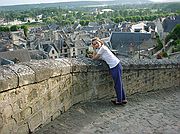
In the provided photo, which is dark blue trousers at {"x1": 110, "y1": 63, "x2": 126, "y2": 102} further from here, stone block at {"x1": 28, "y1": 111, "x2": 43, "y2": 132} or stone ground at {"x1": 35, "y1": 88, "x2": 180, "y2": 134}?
stone block at {"x1": 28, "y1": 111, "x2": 43, "y2": 132}

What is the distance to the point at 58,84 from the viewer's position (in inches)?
204

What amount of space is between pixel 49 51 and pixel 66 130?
38.4 m

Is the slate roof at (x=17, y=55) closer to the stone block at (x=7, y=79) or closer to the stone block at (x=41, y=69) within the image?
the stone block at (x=41, y=69)

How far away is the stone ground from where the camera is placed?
4.93 m

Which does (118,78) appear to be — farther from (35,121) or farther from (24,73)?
(24,73)

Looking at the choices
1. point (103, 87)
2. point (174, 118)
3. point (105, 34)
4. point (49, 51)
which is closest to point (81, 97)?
point (103, 87)

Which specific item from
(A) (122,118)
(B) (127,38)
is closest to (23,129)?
(A) (122,118)

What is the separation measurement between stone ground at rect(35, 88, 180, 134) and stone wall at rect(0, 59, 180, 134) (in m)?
0.17

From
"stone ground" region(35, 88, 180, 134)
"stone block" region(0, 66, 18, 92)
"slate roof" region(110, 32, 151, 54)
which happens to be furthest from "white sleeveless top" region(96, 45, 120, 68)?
"slate roof" region(110, 32, 151, 54)

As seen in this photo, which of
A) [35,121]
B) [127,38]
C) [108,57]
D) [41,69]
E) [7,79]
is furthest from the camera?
[127,38]

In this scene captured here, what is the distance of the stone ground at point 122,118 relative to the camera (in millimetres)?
4926

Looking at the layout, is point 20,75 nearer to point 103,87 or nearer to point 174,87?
point 103,87

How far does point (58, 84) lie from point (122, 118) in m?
1.23

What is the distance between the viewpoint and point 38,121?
4688mm
